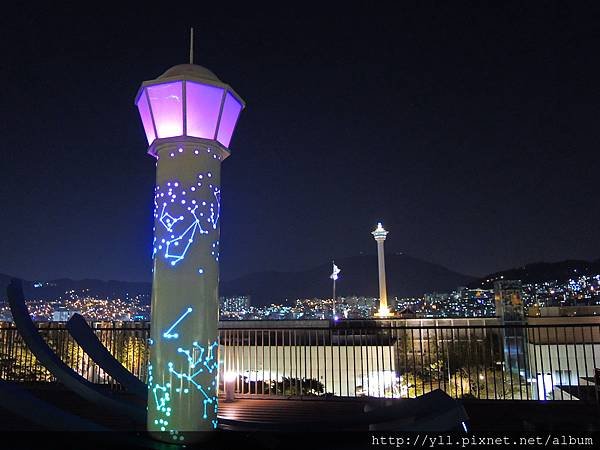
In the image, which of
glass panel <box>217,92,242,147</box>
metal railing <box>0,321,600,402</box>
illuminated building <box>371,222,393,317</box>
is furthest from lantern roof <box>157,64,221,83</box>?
illuminated building <box>371,222,393,317</box>

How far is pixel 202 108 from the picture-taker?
17.7 feet

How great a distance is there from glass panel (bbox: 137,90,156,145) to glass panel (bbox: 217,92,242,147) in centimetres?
81

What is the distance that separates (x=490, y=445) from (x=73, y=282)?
11516 centimetres

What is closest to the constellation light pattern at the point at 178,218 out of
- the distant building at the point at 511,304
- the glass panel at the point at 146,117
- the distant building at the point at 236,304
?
the glass panel at the point at 146,117

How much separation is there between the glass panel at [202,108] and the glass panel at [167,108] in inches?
4.5

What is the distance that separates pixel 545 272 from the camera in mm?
127688

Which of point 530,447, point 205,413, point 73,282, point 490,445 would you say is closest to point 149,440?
point 205,413

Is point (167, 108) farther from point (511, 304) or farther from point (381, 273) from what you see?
point (381, 273)

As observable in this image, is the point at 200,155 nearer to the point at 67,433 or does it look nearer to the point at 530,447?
the point at 67,433

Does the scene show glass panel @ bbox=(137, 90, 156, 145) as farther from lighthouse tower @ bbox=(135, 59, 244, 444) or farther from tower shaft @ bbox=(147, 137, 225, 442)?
tower shaft @ bbox=(147, 137, 225, 442)

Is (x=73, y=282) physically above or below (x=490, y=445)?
above

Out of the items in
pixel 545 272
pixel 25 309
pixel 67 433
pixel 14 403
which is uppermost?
pixel 545 272

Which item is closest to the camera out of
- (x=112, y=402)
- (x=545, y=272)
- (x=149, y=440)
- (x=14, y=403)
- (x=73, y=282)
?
(x=14, y=403)

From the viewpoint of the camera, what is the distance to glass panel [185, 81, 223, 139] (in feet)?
17.3
